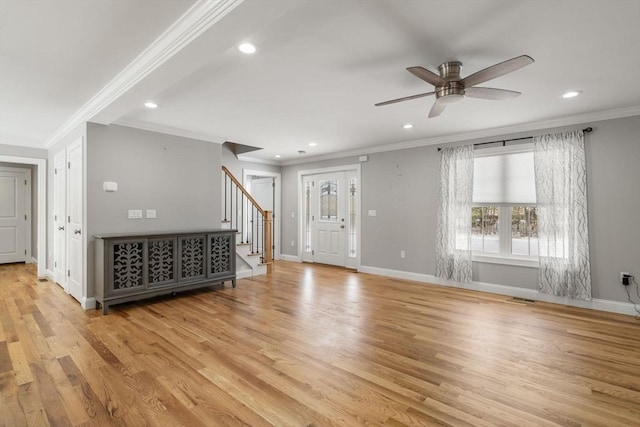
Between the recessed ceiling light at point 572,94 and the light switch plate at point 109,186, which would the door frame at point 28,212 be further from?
the recessed ceiling light at point 572,94

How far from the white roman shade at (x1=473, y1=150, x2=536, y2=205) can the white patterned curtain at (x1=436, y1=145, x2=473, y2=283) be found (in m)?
0.15

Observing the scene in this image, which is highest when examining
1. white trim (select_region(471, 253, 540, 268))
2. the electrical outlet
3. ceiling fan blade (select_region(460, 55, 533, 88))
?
ceiling fan blade (select_region(460, 55, 533, 88))

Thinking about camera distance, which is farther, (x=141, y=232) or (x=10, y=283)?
(x=10, y=283)

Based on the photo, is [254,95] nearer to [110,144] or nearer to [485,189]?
[110,144]

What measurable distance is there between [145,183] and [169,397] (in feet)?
10.7

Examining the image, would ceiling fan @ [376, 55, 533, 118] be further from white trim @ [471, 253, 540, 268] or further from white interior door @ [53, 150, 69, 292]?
white interior door @ [53, 150, 69, 292]

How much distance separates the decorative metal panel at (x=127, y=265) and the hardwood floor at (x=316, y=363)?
0.35 meters

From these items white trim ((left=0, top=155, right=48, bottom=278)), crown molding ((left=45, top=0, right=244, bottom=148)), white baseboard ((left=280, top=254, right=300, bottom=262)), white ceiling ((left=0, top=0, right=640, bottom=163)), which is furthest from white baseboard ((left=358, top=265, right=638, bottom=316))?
white trim ((left=0, top=155, right=48, bottom=278))

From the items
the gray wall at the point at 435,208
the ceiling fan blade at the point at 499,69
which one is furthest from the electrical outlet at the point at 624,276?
the ceiling fan blade at the point at 499,69

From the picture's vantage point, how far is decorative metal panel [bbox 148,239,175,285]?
4207 millimetres

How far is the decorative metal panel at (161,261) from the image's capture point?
4207 mm

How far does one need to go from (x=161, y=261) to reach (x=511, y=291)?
Result: 5030 millimetres

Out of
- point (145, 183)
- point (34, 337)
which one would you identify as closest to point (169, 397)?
point (34, 337)

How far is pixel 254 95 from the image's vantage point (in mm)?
3385
